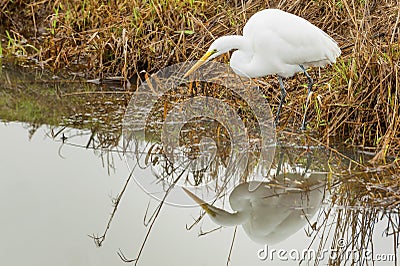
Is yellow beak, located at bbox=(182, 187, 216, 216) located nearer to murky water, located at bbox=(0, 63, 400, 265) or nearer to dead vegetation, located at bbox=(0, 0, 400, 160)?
murky water, located at bbox=(0, 63, 400, 265)

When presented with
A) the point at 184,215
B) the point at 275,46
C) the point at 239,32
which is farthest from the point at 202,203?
the point at 239,32

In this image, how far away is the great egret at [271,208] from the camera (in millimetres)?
2949

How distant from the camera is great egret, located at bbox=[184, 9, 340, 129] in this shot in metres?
3.86

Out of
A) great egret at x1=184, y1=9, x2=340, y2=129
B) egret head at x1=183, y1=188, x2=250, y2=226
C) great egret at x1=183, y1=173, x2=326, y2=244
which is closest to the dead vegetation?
great egret at x1=184, y1=9, x2=340, y2=129

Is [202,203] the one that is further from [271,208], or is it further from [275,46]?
[275,46]

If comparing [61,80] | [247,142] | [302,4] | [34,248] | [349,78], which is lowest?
[34,248]

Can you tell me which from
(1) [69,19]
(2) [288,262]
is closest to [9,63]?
(1) [69,19]

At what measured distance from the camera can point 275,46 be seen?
3869mm

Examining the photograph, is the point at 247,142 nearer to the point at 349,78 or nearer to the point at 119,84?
the point at 349,78

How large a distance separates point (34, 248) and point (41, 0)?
4.19 m

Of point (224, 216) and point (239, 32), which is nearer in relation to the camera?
point (224, 216)

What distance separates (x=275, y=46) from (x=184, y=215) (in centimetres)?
117

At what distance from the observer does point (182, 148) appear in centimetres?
380

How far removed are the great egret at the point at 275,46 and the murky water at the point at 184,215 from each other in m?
0.44
